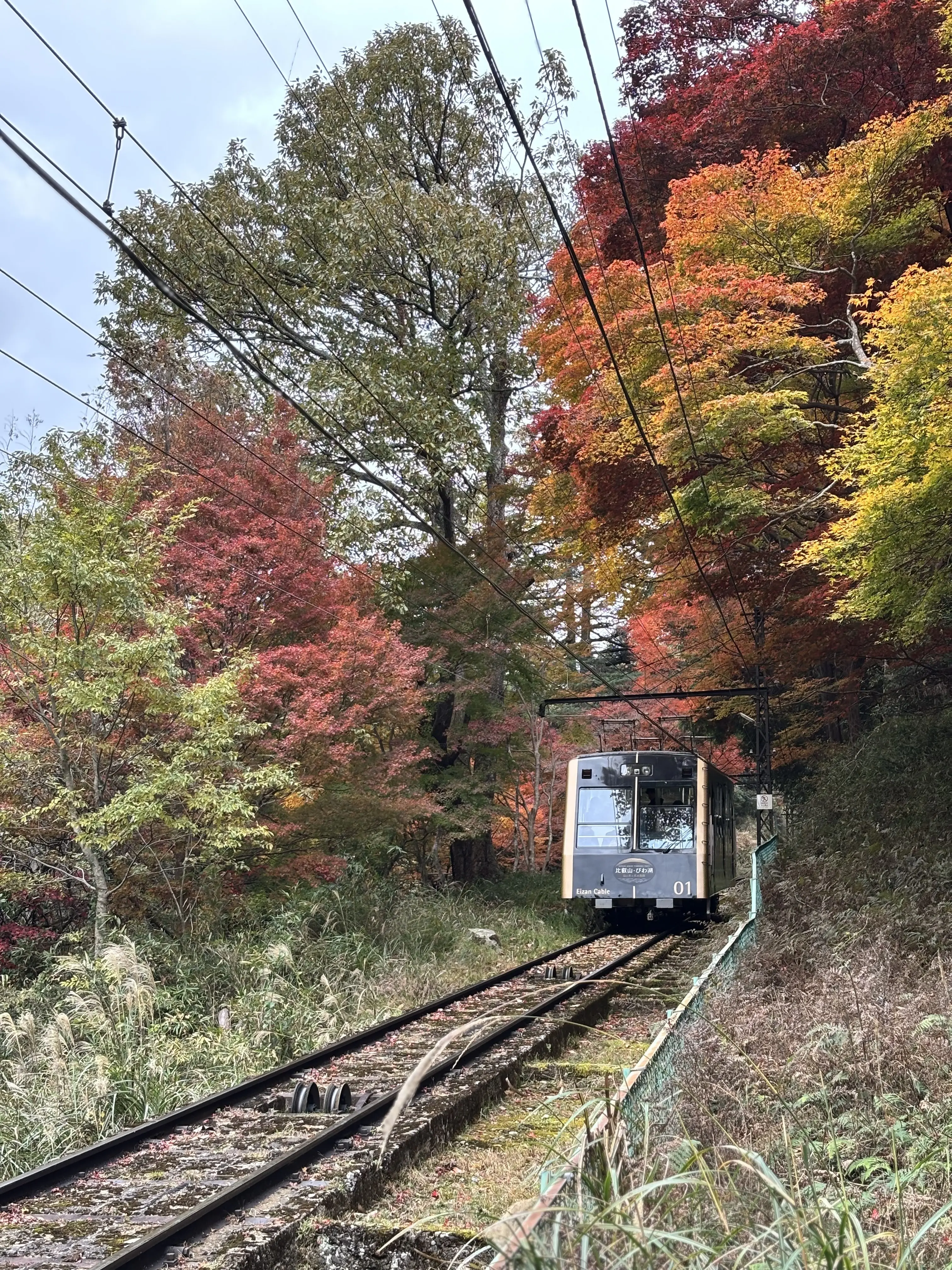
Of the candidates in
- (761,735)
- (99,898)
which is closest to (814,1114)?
(99,898)

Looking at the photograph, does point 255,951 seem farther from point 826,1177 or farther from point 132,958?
point 826,1177

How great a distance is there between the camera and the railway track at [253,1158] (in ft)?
14.8

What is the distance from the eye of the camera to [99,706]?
9.90 m

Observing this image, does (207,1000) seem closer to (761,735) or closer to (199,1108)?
(199,1108)

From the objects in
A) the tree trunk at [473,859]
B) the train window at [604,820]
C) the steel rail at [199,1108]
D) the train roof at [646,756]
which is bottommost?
the steel rail at [199,1108]

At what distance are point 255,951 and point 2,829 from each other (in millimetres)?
2987

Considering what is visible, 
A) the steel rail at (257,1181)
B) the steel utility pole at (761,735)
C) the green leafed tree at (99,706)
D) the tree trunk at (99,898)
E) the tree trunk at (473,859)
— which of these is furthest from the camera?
the tree trunk at (473,859)

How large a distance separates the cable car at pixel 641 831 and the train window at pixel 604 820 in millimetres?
12

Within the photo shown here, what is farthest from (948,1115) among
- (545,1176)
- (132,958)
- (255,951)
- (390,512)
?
(390,512)

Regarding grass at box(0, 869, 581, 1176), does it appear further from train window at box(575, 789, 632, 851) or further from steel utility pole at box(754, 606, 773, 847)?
steel utility pole at box(754, 606, 773, 847)

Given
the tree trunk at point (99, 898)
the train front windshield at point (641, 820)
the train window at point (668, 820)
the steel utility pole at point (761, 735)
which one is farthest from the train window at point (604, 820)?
the tree trunk at point (99, 898)

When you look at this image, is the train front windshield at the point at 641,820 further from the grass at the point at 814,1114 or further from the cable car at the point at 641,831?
the grass at the point at 814,1114

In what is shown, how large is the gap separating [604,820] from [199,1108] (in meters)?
10.8

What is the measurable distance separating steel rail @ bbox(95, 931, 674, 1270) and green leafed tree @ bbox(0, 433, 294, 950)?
13.6 ft
